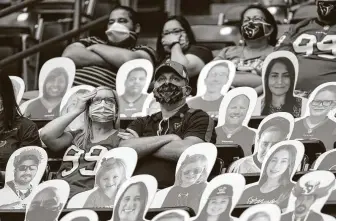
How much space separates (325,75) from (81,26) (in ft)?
4.50

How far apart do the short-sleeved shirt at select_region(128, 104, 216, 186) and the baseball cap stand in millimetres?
123

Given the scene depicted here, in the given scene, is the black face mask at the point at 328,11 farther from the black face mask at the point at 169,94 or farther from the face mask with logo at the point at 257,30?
the black face mask at the point at 169,94

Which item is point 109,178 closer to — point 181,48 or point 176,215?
point 176,215

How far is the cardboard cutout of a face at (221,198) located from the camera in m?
3.70

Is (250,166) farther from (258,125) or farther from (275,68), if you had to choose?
(275,68)

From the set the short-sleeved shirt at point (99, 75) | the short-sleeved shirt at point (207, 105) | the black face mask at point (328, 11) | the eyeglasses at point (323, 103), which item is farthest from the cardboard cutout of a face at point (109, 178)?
the black face mask at point (328, 11)

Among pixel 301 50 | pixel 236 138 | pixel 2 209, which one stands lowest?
pixel 2 209

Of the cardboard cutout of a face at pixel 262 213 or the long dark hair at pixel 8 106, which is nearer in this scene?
the cardboard cutout of a face at pixel 262 213

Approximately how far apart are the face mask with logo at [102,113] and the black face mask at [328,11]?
916mm

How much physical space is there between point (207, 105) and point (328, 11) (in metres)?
0.61

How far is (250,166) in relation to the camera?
3.79m

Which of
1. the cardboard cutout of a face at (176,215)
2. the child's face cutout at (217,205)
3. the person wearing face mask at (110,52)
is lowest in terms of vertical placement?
the cardboard cutout of a face at (176,215)

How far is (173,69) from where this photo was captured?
3.97 m

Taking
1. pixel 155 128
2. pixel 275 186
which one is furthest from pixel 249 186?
pixel 155 128
